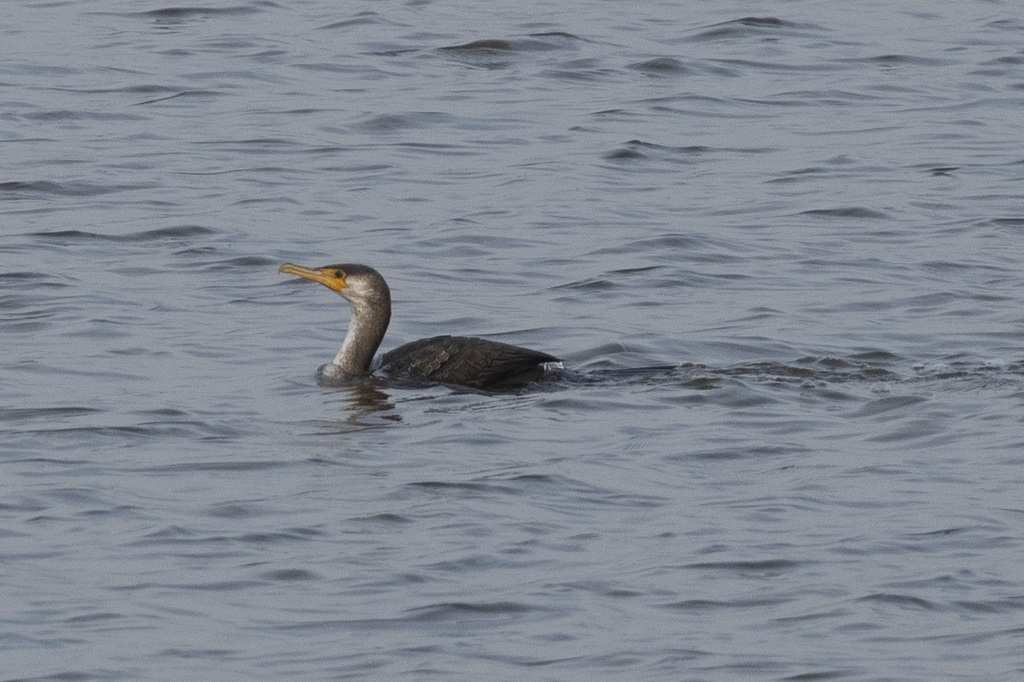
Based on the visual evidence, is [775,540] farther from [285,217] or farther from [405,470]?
[285,217]

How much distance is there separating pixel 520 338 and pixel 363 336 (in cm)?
107

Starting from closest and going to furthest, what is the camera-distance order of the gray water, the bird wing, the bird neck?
the gray water
the bird wing
the bird neck

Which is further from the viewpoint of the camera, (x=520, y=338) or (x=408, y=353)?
(x=520, y=338)

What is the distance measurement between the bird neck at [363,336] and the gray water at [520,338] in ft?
0.94

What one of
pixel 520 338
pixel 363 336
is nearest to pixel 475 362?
pixel 363 336

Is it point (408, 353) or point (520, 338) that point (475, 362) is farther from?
point (520, 338)

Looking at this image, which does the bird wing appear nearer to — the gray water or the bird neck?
the gray water

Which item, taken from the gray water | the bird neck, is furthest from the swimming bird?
the gray water

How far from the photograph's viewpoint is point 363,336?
1216cm

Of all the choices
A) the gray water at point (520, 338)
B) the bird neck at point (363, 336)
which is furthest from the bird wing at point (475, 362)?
the bird neck at point (363, 336)

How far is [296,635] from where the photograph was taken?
741cm

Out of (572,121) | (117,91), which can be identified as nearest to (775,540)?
(572,121)

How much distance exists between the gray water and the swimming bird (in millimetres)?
168

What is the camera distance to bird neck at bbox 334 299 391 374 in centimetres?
1205
